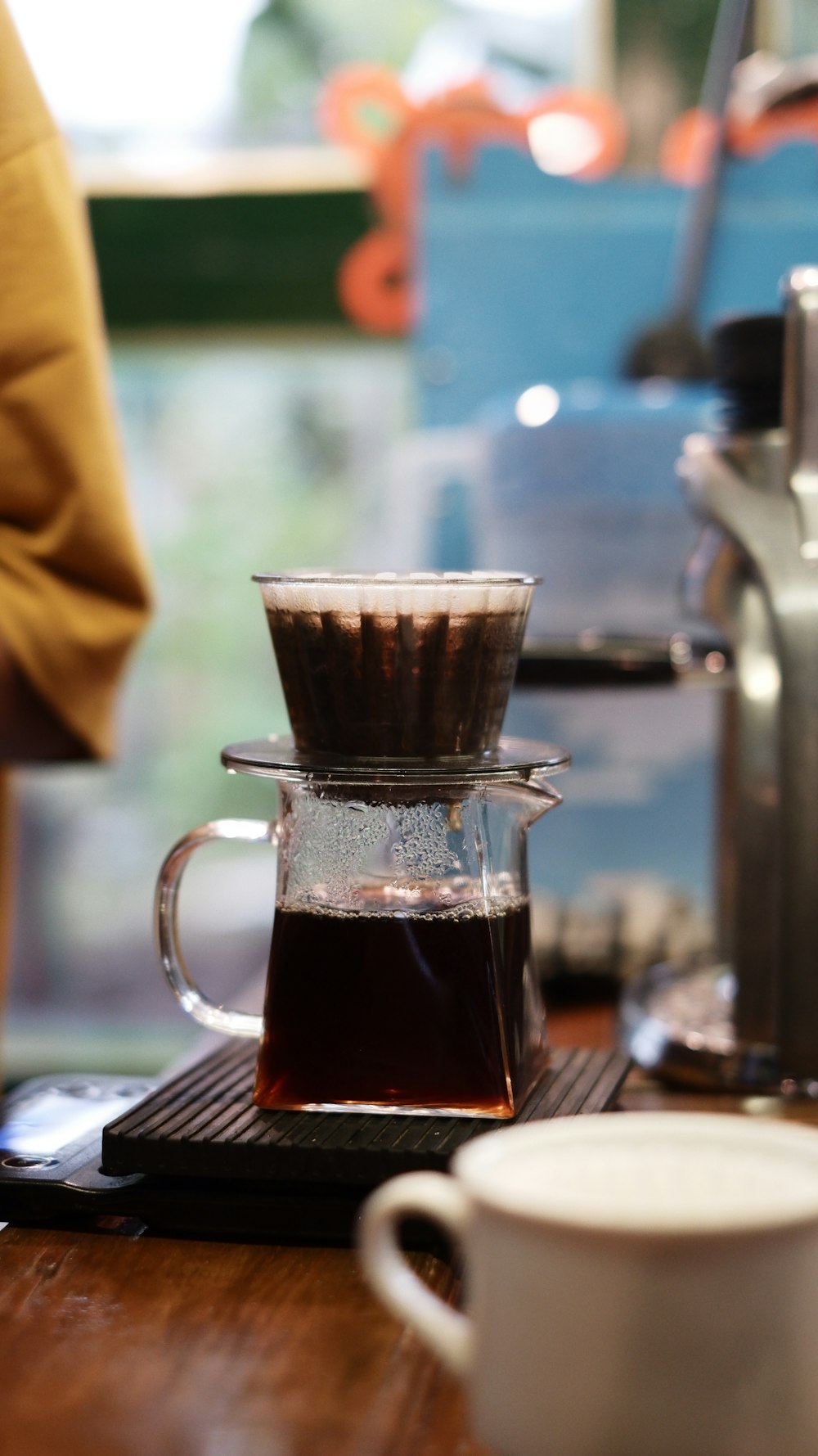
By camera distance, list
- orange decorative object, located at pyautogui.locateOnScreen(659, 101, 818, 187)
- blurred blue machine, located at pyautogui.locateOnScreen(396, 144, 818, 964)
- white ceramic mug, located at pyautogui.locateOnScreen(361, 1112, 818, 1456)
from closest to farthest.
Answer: white ceramic mug, located at pyautogui.locateOnScreen(361, 1112, 818, 1456), blurred blue machine, located at pyautogui.locateOnScreen(396, 144, 818, 964), orange decorative object, located at pyautogui.locateOnScreen(659, 101, 818, 187)

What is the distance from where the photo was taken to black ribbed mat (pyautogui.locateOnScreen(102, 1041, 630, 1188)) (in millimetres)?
523

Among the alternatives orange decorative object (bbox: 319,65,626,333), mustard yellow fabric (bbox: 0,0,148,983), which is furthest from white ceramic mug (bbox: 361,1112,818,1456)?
orange decorative object (bbox: 319,65,626,333)

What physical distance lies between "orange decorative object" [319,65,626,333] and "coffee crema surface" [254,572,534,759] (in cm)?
120

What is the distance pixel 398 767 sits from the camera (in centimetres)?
56

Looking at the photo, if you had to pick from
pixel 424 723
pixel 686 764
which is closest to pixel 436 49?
pixel 686 764

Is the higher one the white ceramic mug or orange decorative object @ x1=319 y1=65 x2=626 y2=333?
orange decorative object @ x1=319 y1=65 x2=626 y2=333

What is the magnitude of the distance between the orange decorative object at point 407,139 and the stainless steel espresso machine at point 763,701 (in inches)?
37.4

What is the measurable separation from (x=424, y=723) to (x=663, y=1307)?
10.4 inches

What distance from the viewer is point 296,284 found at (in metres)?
2.24

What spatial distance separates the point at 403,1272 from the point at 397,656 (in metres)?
0.25

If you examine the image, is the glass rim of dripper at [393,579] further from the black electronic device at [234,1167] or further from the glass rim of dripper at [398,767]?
the black electronic device at [234,1167]

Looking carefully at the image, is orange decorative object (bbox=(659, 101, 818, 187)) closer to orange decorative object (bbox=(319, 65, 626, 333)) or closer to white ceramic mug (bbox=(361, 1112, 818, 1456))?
orange decorative object (bbox=(319, 65, 626, 333))

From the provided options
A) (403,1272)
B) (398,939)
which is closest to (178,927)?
(398,939)

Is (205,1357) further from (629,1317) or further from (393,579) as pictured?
(393,579)
